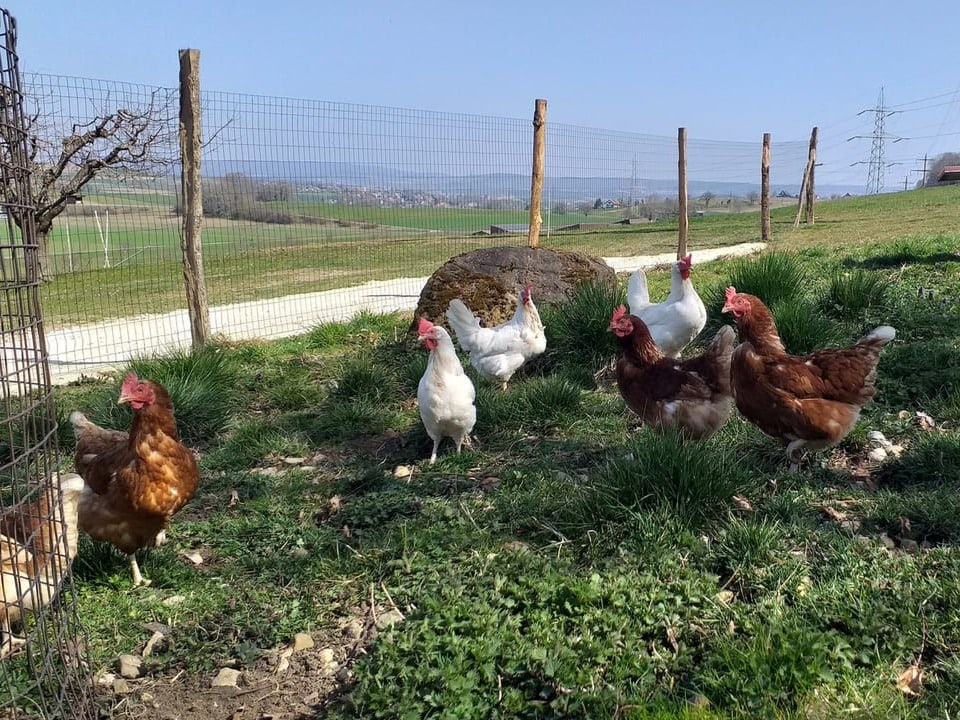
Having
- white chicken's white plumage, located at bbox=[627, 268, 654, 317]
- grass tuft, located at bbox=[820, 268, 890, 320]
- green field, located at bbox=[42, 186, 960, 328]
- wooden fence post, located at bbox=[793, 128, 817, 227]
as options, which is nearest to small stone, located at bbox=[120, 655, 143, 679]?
white chicken's white plumage, located at bbox=[627, 268, 654, 317]

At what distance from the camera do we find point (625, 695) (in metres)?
2.53

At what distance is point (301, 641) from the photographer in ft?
10.2

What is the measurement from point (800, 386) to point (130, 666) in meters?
3.69

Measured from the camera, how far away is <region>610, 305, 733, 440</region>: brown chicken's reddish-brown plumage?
15.2ft

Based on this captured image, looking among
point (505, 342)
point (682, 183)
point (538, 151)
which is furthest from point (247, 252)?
point (682, 183)

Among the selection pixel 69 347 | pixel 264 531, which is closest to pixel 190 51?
pixel 69 347

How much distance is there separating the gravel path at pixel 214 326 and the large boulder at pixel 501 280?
2142mm

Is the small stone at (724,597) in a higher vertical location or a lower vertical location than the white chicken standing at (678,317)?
lower

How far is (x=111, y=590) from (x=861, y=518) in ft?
12.1

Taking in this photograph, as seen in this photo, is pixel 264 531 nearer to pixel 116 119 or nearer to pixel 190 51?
pixel 190 51

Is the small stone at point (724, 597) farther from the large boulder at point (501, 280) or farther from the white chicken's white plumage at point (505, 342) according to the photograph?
the large boulder at point (501, 280)

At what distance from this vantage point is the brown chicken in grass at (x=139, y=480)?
3650 mm

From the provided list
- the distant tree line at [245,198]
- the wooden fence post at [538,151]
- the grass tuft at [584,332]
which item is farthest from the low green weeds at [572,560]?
the wooden fence post at [538,151]

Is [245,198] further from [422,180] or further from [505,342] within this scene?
[505,342]
